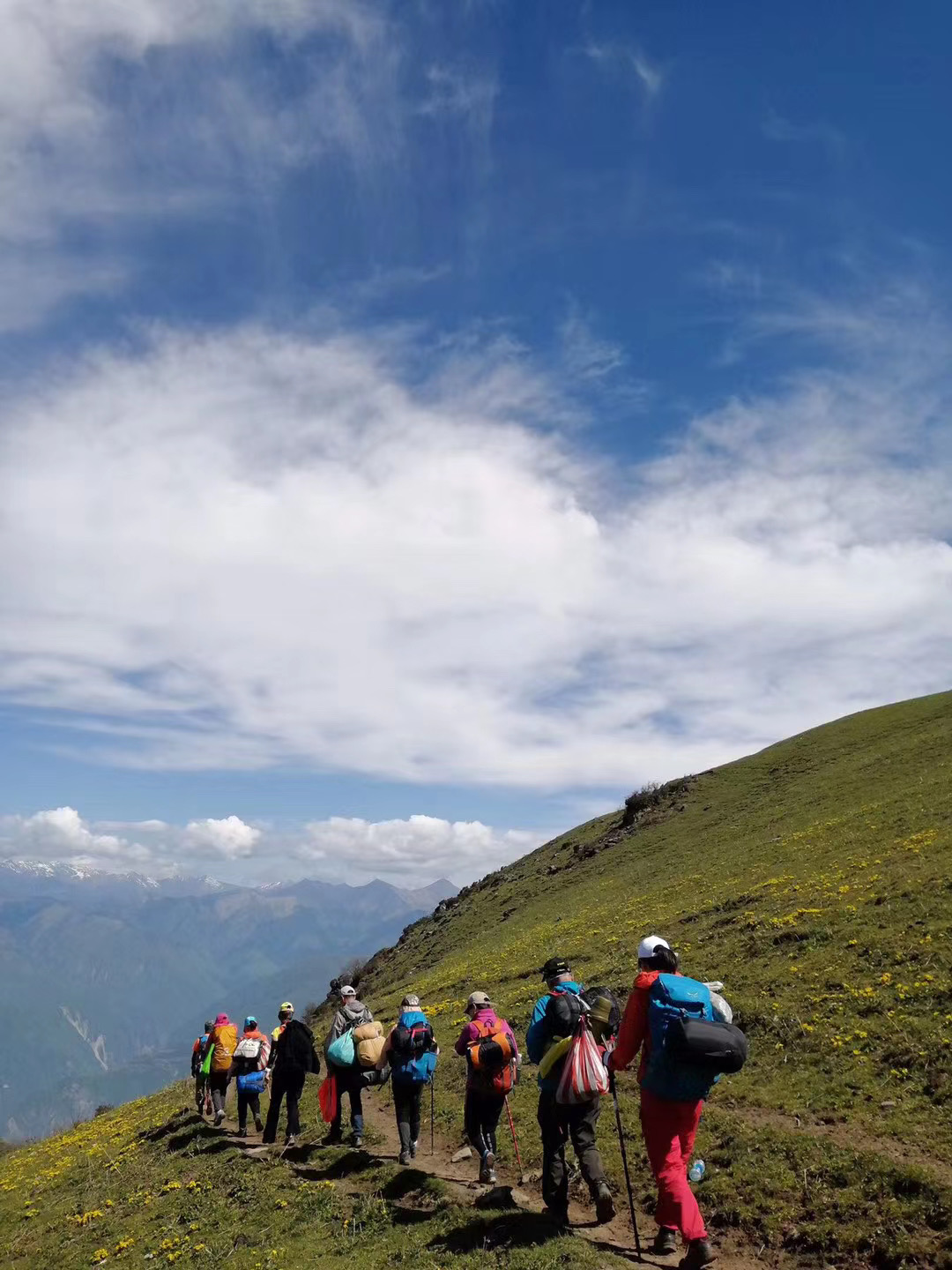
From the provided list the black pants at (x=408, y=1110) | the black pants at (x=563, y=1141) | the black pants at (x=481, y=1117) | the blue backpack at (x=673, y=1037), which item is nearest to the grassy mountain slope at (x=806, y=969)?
the black pants at (x=408, y=1110)

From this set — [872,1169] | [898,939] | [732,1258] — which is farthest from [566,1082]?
[898,939]

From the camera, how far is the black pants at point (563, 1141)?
998cm

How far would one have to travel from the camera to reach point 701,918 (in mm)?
29578

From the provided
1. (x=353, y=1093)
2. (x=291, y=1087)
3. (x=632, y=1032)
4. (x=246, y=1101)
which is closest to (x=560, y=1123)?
(x=632, y=1032)

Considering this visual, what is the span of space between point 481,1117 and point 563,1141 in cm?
258

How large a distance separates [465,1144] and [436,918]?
62.7 metres

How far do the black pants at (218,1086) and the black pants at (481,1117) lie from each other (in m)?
10.3

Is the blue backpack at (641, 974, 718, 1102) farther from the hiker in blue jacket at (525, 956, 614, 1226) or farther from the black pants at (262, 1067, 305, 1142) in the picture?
the black pants at (262, 1067, 305, 1142)

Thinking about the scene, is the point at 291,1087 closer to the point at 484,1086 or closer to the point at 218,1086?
the point at 218,1086

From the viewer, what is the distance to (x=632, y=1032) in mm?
8953

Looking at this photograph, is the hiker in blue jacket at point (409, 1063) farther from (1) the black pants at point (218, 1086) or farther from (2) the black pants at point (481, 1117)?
(1) the black pants at point (218, 1086)

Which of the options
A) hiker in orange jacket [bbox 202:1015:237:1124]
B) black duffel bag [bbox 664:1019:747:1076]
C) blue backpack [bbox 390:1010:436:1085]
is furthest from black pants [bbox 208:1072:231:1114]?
black duffel bag [bbox 664:1019:747:1076]

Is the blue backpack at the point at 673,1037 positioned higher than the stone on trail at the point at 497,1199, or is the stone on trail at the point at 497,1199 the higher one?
the blue backpack at the point at 673,1037

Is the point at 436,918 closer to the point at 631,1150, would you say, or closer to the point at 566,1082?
the point at 631,1150
